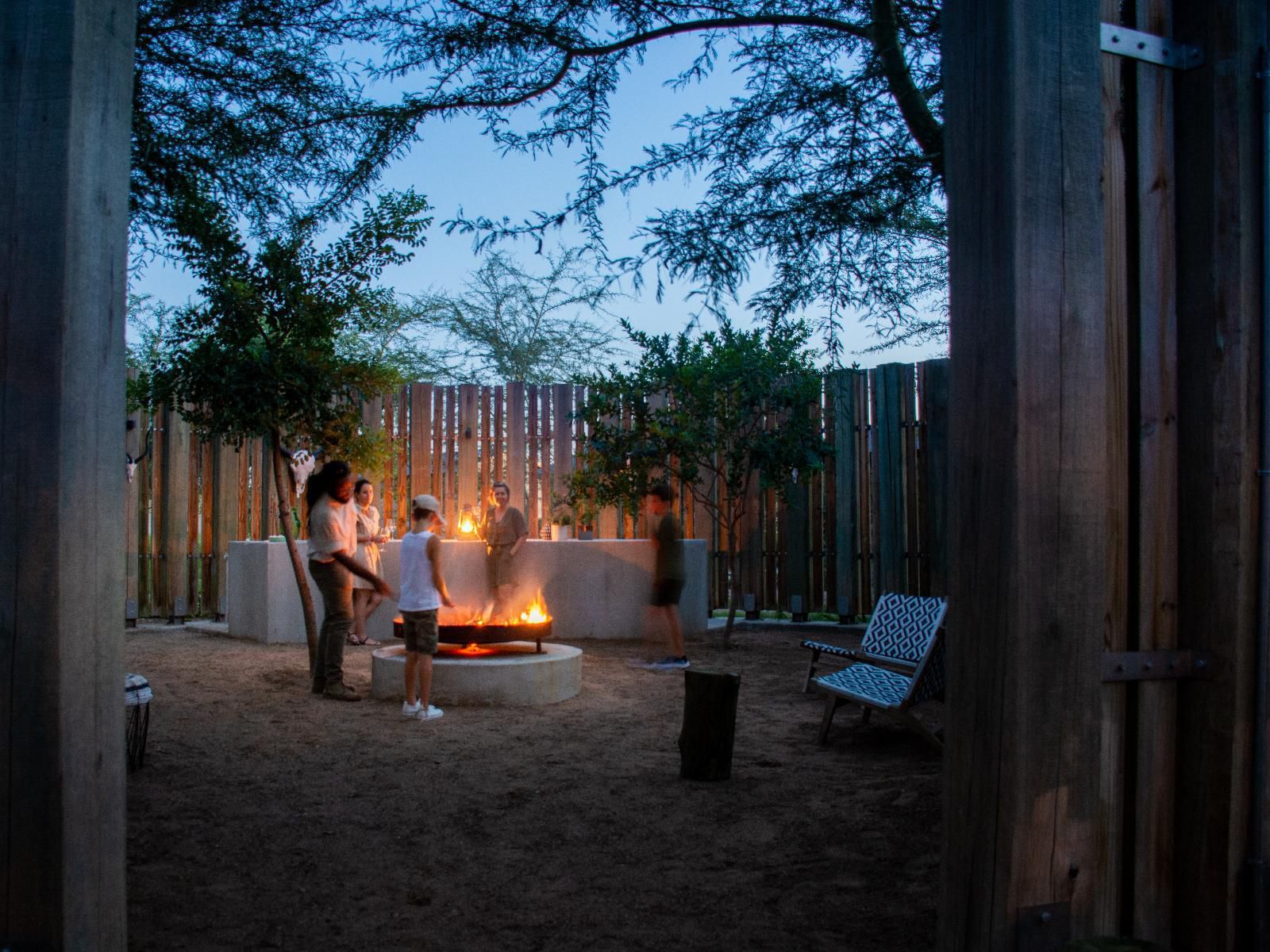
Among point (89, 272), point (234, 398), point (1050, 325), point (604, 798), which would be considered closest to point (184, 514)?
point (234, 398)

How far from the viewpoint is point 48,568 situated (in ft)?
7.43

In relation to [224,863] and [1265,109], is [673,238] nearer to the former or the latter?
[1265,109]

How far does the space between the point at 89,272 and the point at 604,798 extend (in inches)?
142

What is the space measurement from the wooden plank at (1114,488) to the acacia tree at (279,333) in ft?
20.0

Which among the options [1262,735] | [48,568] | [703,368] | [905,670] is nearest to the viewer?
[48,568]

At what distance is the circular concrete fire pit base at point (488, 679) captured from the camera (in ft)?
25.5

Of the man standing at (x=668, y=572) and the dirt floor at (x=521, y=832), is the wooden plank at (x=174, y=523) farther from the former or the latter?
the man standing at (x=668, y=572)

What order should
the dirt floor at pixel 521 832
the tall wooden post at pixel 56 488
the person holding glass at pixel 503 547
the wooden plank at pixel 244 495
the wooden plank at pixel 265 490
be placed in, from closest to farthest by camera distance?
1. the tall wooden post at pixel 56 488
2. the dirt floor at pixel 521 832
3. the person holding glass at pixel 503 547
4. the wooden plank at pixel 244 495
5. the wooden plank at pixel 265 490

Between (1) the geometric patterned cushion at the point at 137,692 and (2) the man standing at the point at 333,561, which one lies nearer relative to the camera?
(1) the geometric patterned cushion at the point at 137,692

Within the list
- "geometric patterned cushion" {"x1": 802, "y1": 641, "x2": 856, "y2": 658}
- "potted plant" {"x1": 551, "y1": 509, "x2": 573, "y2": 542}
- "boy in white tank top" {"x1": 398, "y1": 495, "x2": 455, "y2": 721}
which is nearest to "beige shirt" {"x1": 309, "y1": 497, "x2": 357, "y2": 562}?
"boy in white tank top" {"x1": 398, "y1": 495, "x2": 455, "y2": 721}

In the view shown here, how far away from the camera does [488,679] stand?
7.77 meters

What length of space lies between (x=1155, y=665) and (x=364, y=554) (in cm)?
925

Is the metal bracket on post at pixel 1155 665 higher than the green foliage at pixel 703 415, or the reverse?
the green foliage at pixel 703 415

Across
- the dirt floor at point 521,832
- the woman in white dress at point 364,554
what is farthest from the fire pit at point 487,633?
the woman in white dress at point 364,554
